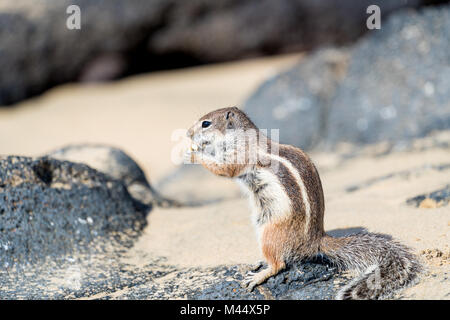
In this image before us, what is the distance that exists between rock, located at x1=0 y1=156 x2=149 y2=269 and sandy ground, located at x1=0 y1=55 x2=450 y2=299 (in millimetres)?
292

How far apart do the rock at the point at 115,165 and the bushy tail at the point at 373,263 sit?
2270mm

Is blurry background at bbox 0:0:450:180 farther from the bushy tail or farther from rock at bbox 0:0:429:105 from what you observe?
the bushy tail

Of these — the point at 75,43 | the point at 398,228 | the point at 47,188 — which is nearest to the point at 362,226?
the point at 398,228

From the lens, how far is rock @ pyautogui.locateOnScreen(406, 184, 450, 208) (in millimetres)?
4281

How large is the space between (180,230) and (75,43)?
26.1ft

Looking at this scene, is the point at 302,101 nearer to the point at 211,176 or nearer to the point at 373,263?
the point at 211,176

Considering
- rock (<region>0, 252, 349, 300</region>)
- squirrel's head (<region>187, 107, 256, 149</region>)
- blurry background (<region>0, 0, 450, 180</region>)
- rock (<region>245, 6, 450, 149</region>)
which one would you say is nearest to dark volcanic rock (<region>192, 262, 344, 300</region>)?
rock (<region>0, 252, 349, 300</region>)

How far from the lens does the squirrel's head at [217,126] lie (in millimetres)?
3830

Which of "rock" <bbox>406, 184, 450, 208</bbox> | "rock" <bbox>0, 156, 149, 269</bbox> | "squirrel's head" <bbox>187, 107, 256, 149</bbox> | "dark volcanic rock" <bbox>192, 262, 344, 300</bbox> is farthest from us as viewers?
"rock" <bbox>406, 184, 450, 208</bbox>

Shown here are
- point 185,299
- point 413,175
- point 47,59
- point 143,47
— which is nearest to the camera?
point 185,299

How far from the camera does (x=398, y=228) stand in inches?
158

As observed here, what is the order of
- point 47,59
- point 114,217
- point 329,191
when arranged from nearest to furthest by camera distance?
point 114,217 < point 329,191 < point 47,59

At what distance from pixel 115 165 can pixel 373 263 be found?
2943 millimetres

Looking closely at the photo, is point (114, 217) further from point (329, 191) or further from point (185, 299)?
point (329, 191)
